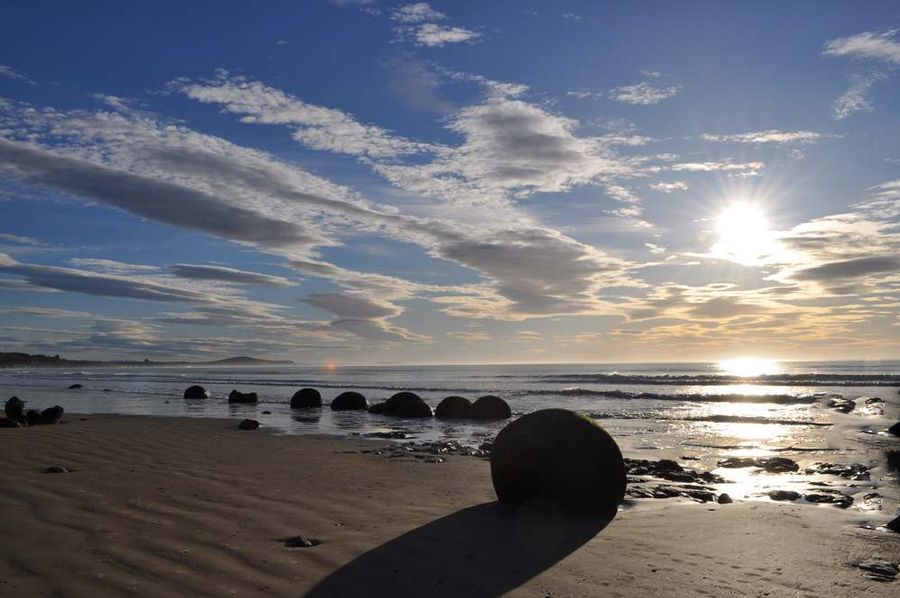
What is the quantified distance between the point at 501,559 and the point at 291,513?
2.70 m

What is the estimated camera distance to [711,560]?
6.12 m

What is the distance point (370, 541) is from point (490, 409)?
55.8ft

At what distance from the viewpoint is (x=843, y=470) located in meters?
11.6

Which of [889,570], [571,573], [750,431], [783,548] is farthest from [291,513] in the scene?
[750,431]

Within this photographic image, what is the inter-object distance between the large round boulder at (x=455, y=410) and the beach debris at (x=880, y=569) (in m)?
17.8

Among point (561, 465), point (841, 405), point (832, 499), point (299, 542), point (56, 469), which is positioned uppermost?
point (561, 465)

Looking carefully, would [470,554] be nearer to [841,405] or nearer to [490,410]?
[490,410]

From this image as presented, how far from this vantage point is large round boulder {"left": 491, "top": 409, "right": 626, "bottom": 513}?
7.87 m

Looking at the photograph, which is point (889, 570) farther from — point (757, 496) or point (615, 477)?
point (757, 496)

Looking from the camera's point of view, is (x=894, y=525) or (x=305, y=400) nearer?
(x=894, y=525)

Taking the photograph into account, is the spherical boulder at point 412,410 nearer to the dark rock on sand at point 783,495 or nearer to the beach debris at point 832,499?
the dark rock on sand at point 783,495

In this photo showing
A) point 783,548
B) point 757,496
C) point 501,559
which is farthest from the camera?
point 757,496

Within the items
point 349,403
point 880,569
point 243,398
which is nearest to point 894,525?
point 880,569

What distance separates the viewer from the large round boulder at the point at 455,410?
23.7 meters
